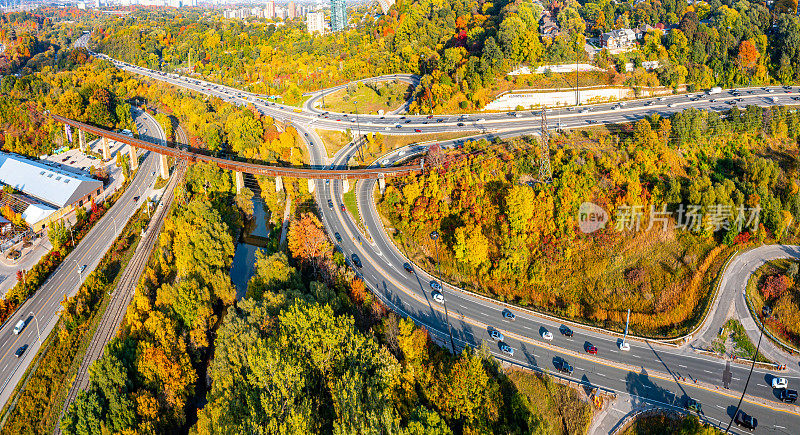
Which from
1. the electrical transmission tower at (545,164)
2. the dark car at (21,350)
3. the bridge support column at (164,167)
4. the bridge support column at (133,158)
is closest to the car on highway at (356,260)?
the electrical transmission tower at (545,164)

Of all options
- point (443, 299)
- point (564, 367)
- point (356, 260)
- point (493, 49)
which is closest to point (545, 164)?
point (443, 299)

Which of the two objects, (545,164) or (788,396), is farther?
(545,164)

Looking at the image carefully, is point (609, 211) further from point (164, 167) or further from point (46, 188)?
point (46, 188)

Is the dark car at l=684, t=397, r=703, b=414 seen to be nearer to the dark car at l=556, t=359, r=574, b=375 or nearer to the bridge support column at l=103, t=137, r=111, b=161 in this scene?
the dark car at l=556, t=359, r=574, b=375

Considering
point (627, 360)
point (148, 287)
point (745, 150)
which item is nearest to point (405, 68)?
point (745, 150)

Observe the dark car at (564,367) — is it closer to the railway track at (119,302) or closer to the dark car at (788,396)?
the dark car at (788,396)

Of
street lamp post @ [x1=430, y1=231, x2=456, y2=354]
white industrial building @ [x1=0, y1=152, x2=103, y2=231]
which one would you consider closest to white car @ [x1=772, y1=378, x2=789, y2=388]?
street lamp post @ [x1=430, y1=231, x2=456, y2=354]
